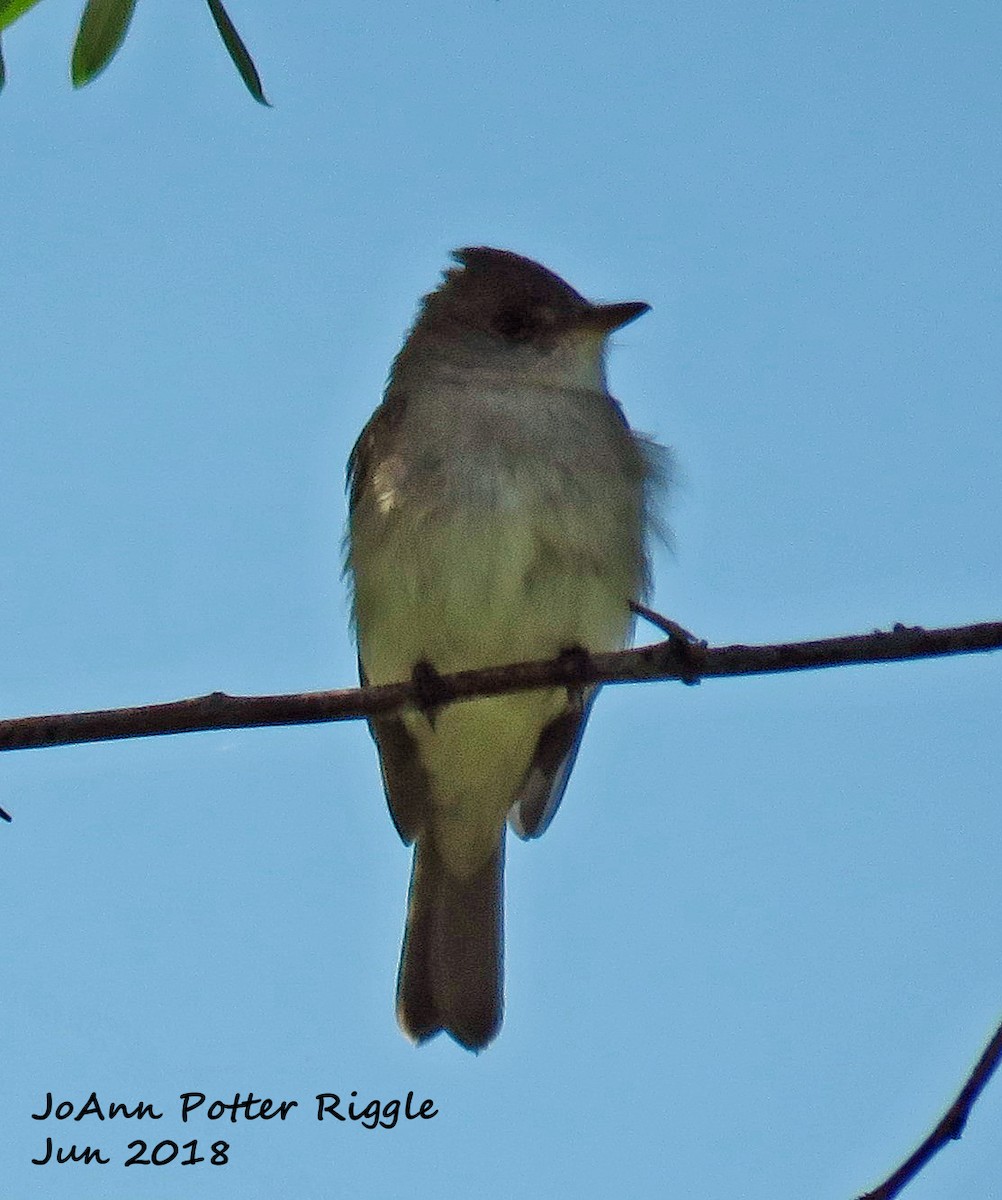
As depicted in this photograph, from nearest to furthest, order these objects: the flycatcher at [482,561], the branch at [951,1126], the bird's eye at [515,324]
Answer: the branch at [951,1126]
the flycatcher at [482,561]
the bird's eye at [515,324]

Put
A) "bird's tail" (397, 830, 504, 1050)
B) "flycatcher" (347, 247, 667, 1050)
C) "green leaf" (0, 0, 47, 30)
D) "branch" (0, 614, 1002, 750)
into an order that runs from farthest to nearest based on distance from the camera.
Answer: "bird's tail" (397, 830, 504, 1050) → "flycatcher" (347, 247, 667, 1050) → "branch" (0, 614, 1002, 750) → "green leaf" (0, 0, 47, 30)

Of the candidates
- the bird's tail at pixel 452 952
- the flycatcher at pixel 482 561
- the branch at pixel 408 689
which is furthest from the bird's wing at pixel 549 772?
the branch at pixel 408 689

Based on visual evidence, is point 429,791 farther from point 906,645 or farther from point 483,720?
point 906,645

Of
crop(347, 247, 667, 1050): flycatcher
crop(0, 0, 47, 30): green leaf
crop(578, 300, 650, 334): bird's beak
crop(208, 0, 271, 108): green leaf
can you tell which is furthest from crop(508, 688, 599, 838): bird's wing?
crop(0, 0, 47, 30): green leaf

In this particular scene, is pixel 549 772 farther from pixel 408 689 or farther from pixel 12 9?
pixel 12 9

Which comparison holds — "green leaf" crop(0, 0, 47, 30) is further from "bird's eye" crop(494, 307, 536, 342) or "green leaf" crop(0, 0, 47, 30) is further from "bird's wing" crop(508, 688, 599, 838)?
"bird's wing" crop(508, 688, 599, 838)

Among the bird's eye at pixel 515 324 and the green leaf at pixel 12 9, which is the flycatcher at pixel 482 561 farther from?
the green leaf at pixel 12 9
